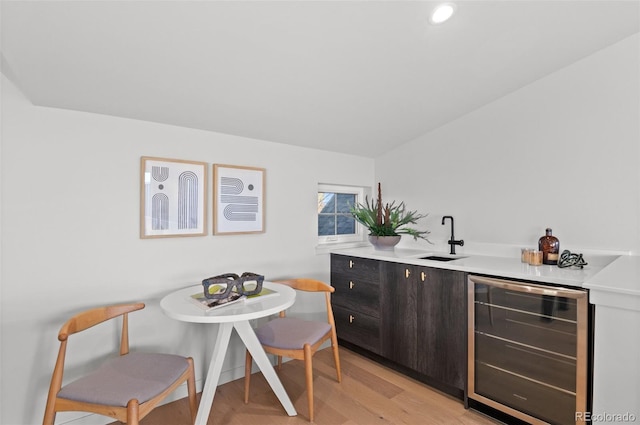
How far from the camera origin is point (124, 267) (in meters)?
2.10

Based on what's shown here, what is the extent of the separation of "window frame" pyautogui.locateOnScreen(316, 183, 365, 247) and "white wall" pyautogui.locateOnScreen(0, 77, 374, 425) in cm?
90

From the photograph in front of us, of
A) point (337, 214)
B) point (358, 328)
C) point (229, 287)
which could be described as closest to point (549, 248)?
point (358, 328)

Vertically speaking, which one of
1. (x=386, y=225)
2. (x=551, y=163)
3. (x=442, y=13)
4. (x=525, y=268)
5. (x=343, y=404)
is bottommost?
(x=343, y=404)

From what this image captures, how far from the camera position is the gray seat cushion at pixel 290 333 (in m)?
2.13

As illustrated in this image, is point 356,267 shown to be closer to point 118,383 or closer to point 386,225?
point 386,225

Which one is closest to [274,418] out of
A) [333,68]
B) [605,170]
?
[333,68]

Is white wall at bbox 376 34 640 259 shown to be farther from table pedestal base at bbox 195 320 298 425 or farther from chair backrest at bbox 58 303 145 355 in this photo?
chair backrest at bbox 58 303 145 355

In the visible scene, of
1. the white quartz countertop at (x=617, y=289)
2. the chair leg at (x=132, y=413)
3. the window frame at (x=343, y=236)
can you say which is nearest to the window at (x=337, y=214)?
the window frame at (x=343, y=236)

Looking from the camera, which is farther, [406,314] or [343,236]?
[343,236]

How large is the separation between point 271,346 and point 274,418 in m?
0.43

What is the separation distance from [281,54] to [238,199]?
117cm

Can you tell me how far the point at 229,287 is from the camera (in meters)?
1.94

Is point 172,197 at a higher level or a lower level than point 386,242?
higher

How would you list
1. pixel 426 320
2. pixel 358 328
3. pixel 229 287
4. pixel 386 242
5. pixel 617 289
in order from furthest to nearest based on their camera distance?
pixel 386 242, pixel 358 328, pixel 426 320, pixel 229 287, pixel 617 289
